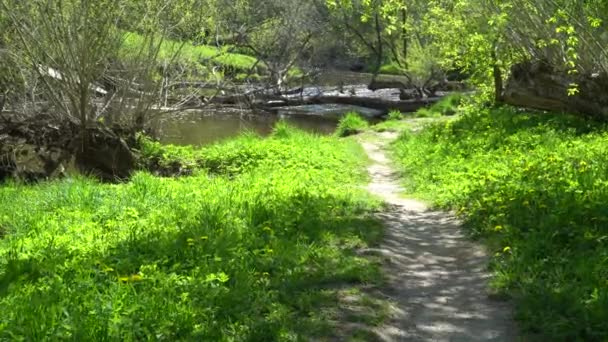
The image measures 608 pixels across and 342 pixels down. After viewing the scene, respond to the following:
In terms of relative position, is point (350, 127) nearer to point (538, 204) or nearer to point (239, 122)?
point (239, 122)

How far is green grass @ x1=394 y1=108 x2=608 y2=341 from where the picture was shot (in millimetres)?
4844

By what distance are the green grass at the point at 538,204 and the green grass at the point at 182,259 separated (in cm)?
127

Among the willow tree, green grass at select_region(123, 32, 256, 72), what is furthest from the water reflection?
the willow tree

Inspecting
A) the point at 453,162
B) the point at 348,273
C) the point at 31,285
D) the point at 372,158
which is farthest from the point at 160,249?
the point at 372,158

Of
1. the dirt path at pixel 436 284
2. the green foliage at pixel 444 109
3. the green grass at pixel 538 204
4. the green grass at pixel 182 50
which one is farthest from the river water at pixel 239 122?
the dirt path at pixel 436 284

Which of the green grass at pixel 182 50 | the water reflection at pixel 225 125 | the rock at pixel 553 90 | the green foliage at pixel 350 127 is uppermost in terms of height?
the green grass at pixel 182 50

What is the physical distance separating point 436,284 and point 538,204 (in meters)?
1.88

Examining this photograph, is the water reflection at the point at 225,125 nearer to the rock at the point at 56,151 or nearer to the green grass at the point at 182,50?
the green grass at the point at 182,50

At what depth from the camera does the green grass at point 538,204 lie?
4.84 m

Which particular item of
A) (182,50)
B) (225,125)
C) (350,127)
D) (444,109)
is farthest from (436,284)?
(444,109)

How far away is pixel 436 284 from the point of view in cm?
603

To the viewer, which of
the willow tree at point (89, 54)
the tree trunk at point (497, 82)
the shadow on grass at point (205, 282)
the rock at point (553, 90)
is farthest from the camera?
the tree trunk at point (497, 82)

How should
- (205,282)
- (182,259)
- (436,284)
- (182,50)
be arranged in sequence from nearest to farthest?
(205,282)
(182,259)
(436,284)
(182,50)

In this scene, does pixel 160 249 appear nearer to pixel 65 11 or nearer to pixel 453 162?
pixel 453 162
